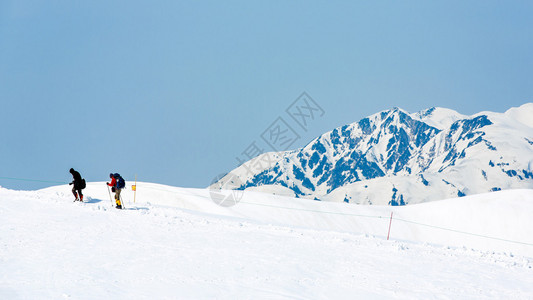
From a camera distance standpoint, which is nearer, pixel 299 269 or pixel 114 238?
pixel 299 269

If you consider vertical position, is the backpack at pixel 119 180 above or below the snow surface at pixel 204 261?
above

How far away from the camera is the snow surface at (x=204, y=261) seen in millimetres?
16469

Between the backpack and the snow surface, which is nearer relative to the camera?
the snow surface

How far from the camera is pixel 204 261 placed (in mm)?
19531

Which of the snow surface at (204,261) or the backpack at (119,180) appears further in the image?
the backpack at (119,180)

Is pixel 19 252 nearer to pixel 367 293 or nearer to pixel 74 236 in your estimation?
pixel 74 236

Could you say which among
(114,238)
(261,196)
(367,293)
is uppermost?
(261,196)

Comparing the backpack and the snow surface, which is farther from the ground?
the backpack

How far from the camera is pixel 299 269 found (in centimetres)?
1942

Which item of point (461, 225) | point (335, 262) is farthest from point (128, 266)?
point (461, 225)

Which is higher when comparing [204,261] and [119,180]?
[119,180]

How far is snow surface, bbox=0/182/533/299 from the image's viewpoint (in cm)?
1647

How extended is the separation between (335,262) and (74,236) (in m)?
9.42

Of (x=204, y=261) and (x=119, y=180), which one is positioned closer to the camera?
(x=204, y=261)
